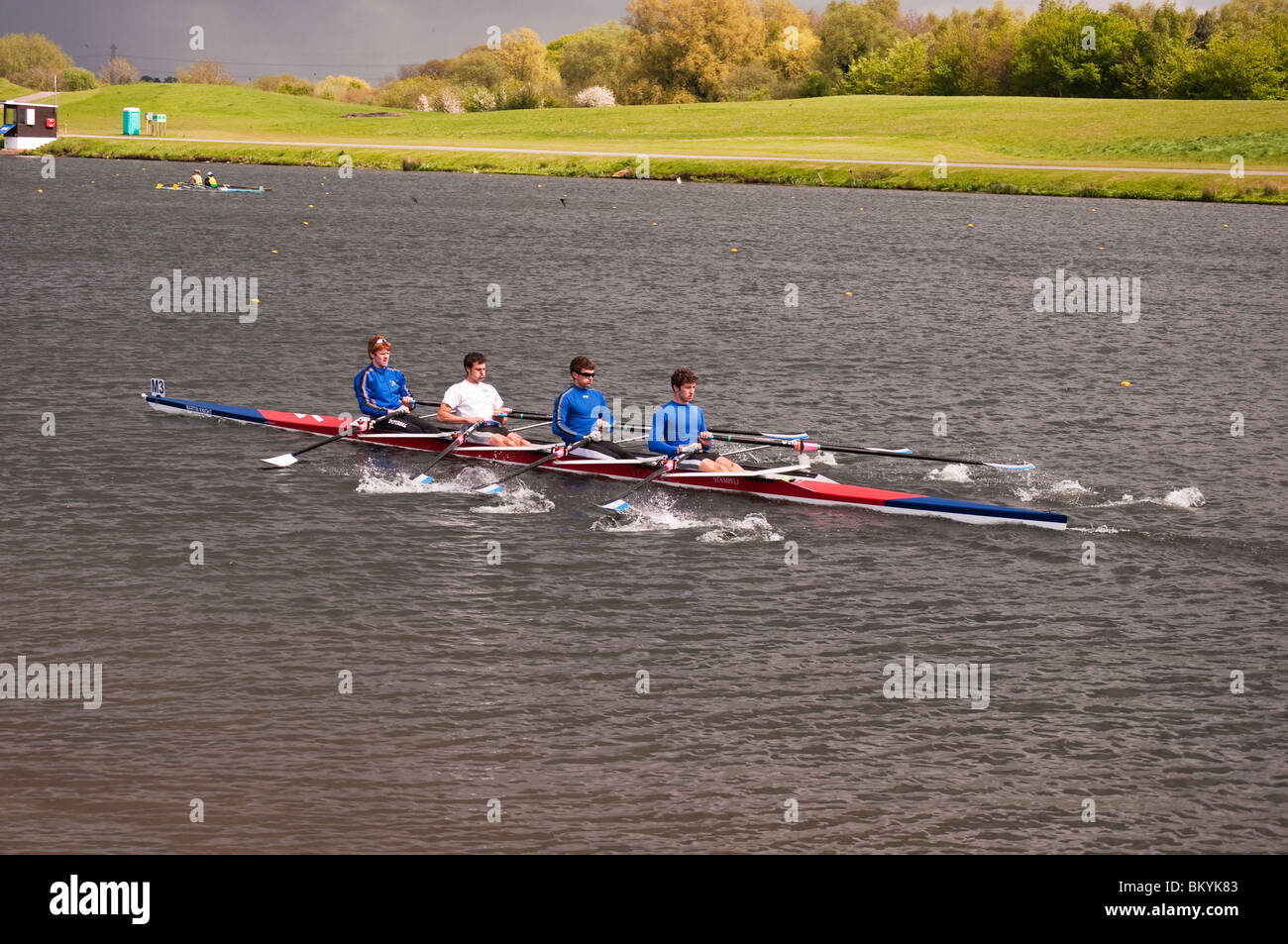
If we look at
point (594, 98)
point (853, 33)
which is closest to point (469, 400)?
point (594, 98)

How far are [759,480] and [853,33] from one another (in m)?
163

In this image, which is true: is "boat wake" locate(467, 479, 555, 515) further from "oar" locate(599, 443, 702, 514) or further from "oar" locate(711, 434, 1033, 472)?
"oar" locate(711, 434, 1033, 472)

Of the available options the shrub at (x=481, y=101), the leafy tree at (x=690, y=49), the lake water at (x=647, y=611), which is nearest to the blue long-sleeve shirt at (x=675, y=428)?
the lake water at (x=647, y=611)

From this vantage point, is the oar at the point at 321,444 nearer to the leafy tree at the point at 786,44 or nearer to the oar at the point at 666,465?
the oar at the point at 666,465

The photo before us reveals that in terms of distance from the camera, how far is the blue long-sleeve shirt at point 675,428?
67.4ft

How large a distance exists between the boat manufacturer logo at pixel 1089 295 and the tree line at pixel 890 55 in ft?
286

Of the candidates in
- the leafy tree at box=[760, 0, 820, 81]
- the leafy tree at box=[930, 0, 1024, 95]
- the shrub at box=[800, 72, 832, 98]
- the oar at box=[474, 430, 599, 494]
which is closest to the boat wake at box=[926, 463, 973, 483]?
the oar at box=[474, 430, 599, 494]

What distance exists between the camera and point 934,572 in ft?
57.3

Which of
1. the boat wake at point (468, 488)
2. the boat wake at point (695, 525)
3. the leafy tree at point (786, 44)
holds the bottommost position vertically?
the boat wake at point (695, 525)

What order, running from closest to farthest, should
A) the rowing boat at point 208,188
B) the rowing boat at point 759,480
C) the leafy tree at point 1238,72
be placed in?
the rowing boat at point 759,480 < the rowing boat at point 208,188 < the leafy tree at point 1238,72

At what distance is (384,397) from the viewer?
23000 mm

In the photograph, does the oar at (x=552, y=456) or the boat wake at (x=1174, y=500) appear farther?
the oar at (x=552, y=456)

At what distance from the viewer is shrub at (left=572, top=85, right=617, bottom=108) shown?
547 feet
